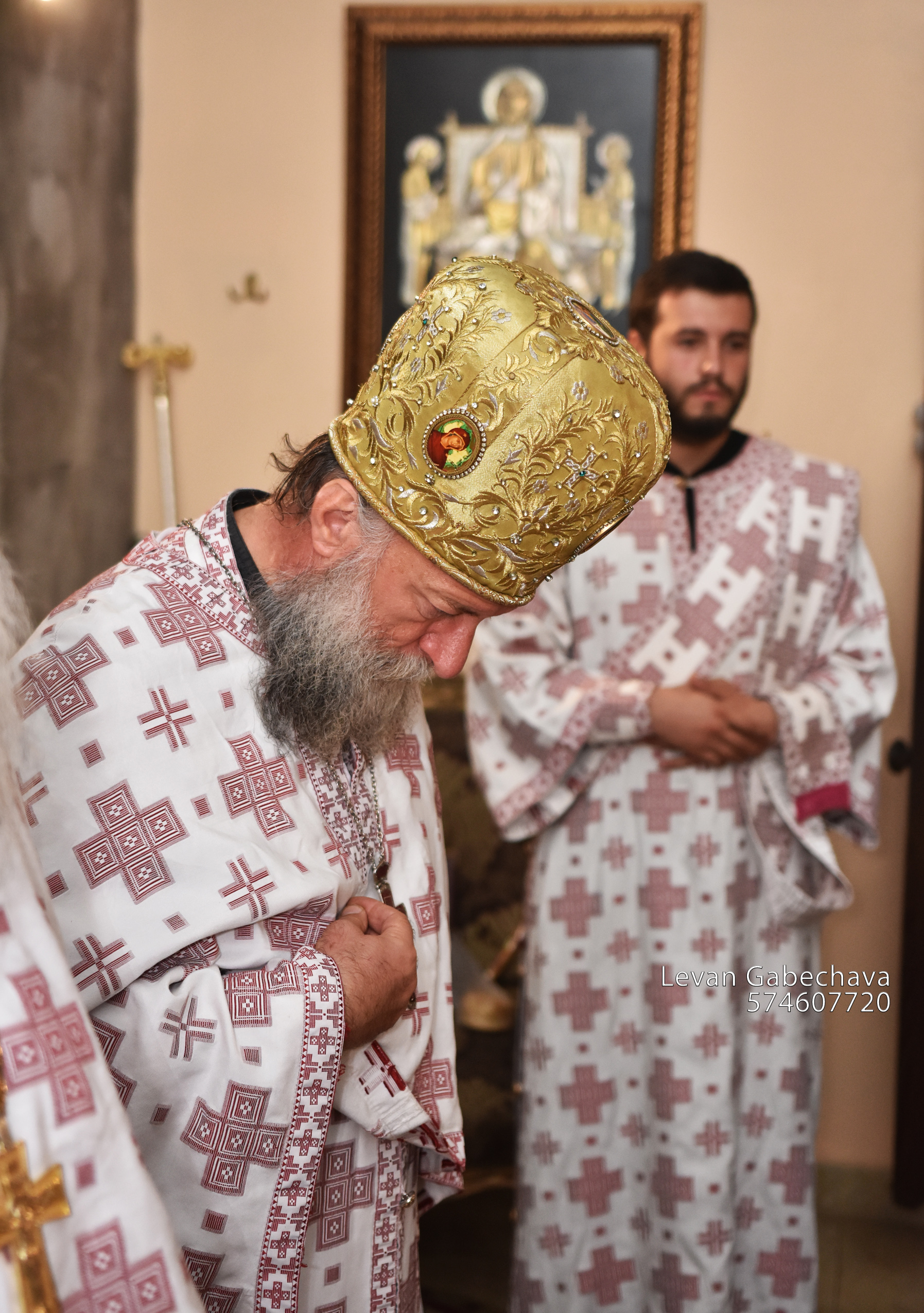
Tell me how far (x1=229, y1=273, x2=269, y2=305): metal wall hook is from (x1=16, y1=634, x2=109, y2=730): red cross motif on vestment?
2672 mm

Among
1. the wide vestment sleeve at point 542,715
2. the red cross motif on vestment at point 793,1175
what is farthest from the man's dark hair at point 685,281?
the red cross motif on vestment at point 793,1175

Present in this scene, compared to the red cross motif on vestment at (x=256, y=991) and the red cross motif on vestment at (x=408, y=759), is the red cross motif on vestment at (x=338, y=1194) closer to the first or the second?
the red cross motif on vestment at (x=256, y=991)

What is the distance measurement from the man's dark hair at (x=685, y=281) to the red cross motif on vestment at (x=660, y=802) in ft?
3.35

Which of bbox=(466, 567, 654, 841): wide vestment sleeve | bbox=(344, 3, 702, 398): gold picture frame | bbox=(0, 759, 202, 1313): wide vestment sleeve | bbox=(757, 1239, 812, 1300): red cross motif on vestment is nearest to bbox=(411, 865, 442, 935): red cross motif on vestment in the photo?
bbox=(0, 759, 202, 1313): wide vestment sleeve

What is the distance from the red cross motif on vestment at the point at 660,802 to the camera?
2.73m

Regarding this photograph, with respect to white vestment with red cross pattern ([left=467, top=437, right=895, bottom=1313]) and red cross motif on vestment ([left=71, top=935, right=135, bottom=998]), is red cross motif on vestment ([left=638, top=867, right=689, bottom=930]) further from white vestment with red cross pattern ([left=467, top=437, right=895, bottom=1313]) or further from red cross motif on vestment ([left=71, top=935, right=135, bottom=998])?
red cross motif on vestment ([left=71, top=935, right=135, bottom=998])

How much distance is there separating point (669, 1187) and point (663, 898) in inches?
24.0

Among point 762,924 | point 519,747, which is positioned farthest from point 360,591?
point 762,924

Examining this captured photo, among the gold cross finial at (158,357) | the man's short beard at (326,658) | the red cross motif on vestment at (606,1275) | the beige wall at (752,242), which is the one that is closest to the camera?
the man's short beard at (326,658)

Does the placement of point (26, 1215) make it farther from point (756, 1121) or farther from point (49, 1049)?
point (756, 1121)

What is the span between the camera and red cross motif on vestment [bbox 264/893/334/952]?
1.48m

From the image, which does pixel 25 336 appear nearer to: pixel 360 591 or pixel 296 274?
pixel 296 274

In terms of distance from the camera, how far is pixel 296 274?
388cm

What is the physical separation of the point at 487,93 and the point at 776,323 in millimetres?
1113
